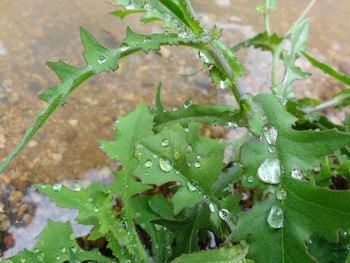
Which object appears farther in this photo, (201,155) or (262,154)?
(201,155)

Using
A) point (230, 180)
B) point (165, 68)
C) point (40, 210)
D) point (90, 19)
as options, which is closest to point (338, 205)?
point (230, 180)

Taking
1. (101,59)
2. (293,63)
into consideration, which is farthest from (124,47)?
(293,63)

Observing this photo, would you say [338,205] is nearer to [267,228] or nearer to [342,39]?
[267,228]

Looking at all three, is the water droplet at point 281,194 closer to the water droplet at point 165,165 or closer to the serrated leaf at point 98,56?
the water droplet at point 165,165

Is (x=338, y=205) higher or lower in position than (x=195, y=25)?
lower

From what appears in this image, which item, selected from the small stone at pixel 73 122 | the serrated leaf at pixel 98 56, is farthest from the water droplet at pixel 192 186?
the small stone at pixel 73 122

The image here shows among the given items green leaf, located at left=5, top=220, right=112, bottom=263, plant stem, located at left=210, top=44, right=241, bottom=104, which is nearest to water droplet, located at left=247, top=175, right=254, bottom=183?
plant stem, located at left=210, top=44, right=241, bottom=104

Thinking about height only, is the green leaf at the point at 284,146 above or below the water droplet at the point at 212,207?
above
